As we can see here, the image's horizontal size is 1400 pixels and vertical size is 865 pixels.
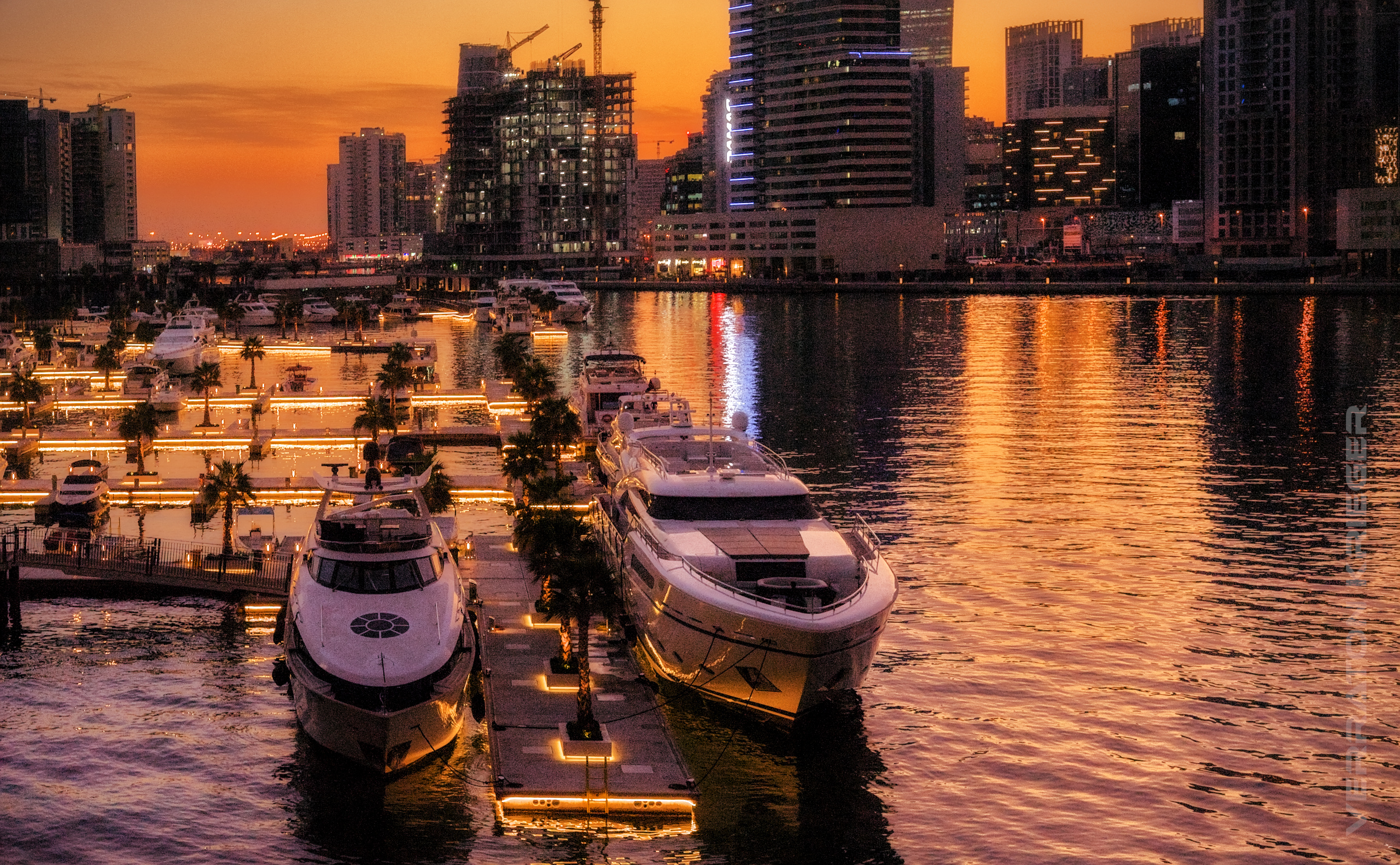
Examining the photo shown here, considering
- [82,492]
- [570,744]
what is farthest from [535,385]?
[570,744]

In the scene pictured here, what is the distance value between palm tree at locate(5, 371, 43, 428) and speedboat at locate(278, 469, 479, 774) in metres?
55.2

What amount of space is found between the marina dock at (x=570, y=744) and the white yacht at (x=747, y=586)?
6.05 feet

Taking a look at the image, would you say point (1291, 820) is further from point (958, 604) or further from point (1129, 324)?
point (1129, 324)

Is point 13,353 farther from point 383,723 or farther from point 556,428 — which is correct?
point 383,723

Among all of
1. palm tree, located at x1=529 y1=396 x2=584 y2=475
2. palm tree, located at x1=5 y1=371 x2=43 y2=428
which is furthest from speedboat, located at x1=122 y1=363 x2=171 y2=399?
palm tree, located at x1=529 y1=396 x2=584 y2=475

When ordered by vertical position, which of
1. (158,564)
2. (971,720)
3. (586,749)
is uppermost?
(158,564)

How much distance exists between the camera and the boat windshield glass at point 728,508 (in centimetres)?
4219

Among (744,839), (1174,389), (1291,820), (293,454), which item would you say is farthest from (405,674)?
(1174,389)

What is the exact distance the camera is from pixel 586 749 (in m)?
32.8

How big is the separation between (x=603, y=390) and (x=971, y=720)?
47739mm

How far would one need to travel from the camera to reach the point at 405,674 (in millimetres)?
32719

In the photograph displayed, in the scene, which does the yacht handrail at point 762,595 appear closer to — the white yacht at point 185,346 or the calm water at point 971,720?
the calm water at point 971,720

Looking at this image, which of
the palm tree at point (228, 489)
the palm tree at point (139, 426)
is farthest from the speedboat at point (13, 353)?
the palm tree at point (228, 489)

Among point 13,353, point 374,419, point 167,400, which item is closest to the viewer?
point 374,419
